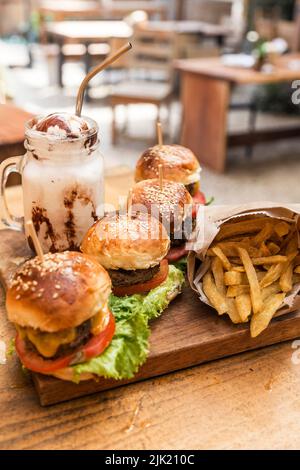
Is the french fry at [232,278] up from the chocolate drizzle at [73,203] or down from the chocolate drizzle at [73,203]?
down

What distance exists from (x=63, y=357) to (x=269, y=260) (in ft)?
2.14

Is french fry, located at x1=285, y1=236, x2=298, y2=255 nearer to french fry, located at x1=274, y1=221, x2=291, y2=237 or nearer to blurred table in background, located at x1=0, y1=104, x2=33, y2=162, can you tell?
french fry, located at x1=274, y1=221, x2=291, y2=237

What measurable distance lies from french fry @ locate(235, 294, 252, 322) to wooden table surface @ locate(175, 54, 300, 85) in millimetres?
4012

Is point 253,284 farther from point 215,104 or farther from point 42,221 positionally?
point 215,104

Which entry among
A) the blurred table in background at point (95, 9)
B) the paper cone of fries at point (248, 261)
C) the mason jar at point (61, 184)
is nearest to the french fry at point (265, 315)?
the paper cone of fries at point (248, 261)

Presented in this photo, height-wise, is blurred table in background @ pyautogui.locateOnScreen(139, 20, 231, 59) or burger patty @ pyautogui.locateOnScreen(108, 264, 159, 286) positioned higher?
burger patty @ pyautogui.locateOnScreen(108, 264, 159, 286)

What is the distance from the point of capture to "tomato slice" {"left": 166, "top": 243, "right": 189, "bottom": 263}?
1730 millimetres

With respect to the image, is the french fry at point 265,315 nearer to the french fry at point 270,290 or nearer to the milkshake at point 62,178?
the french fry at point 270,290

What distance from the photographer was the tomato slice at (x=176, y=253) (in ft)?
5.68

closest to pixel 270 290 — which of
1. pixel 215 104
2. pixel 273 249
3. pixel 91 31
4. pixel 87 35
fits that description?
pixel 273 249

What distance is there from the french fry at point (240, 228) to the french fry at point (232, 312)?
20 cm

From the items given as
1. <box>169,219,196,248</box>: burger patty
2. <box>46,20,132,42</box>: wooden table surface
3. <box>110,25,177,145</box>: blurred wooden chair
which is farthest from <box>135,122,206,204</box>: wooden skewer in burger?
<box>46,20,132,42</box>: wooden table surface

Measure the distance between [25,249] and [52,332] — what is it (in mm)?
715
